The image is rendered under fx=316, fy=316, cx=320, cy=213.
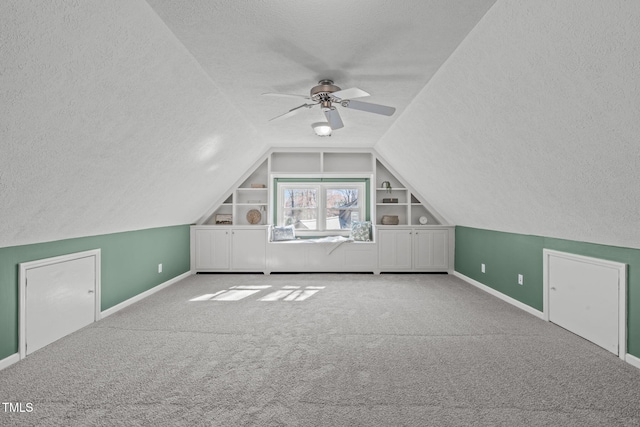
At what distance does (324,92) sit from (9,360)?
10.3 feet

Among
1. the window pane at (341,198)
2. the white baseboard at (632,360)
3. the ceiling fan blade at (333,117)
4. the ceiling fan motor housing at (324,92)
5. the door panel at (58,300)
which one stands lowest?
the white baseboard at (632,360)

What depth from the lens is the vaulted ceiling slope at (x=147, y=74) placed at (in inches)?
64.4

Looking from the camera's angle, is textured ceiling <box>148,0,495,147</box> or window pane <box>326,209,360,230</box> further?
window pane <box>326,209,360,230</box>

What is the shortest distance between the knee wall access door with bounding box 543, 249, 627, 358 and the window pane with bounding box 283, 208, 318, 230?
3794mm

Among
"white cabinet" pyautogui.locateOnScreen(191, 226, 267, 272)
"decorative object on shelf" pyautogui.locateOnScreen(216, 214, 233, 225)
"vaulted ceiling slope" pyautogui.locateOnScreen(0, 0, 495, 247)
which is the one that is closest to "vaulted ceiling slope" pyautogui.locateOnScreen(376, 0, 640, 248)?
"vaulted ceiling slope" pyautogui.locateOnScreen(0, 0, 495, 247)

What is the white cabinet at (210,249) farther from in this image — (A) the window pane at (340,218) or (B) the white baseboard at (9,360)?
(B) the white baseboard at (9,360)

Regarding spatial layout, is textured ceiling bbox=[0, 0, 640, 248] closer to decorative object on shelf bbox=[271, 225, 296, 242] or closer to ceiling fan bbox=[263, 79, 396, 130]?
ceiling fan bbox=[263, 79, 396, 130]

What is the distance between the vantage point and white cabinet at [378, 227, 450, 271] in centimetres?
566

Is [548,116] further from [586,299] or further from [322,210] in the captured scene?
[322,210]

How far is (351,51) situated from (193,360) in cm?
261

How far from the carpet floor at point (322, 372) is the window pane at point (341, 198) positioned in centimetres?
276

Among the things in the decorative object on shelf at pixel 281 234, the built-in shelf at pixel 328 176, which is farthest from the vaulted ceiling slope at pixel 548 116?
the decorative object on shelf at pixel 281 234

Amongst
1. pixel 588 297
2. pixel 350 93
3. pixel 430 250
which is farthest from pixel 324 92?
pixel 430 250

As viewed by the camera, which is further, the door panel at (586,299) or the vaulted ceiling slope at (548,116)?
the door panel at (586,299)
